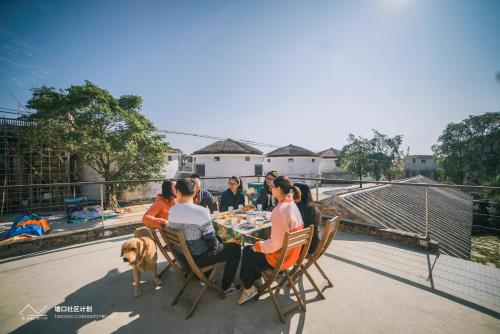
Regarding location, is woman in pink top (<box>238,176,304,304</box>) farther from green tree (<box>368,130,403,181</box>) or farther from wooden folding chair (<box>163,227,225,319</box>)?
green tree (<box>368,130,403,181</box>)

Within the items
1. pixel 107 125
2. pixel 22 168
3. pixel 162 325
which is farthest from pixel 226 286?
pixel 22 168

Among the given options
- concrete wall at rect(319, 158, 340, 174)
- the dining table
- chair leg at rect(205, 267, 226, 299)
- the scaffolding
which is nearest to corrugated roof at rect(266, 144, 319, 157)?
concrete wall at rect(319, 158, 340, 174)

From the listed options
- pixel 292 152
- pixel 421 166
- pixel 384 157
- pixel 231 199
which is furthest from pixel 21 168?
pixel 421 166

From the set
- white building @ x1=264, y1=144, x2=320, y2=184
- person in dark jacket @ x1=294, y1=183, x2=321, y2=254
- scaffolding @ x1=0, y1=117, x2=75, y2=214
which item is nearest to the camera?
person in dark jacket @ x1=294, y1=183, x2=321, y2=254

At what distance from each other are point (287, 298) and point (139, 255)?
2123 millimetres

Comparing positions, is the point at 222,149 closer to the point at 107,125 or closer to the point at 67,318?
the point at 107,125

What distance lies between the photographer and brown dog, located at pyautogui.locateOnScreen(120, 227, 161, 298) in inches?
107

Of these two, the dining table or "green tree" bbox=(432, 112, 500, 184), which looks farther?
"green tree" bbox=(432, 112, 500, 184)

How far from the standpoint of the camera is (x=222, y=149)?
925 inches

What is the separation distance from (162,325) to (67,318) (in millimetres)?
1223

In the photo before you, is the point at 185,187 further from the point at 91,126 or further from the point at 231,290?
the point at 91,126

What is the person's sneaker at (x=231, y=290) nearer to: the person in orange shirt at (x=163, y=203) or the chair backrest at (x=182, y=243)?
the chair backrest at (x=182, y=243)

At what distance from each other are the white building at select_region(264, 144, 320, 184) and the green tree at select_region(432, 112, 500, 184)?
1729 centimetres

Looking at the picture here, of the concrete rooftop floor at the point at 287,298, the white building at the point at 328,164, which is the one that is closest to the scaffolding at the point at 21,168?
the concrete rooftop floor at the point at 287,298
